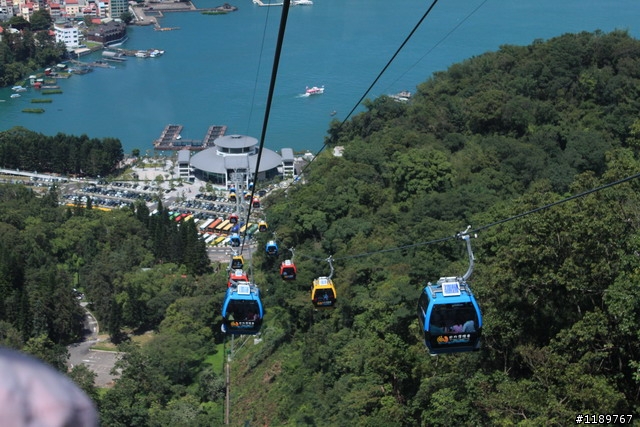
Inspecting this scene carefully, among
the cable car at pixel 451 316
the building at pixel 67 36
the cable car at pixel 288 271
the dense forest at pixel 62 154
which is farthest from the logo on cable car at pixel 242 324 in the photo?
the building at pixel 67 36

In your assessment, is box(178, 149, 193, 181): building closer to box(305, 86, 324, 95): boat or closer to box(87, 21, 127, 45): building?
box(305, 86, 324, 95): boat

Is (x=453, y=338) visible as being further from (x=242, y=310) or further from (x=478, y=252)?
(x=478, y=252)

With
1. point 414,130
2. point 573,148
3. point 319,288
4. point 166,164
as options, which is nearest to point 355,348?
point 319,288

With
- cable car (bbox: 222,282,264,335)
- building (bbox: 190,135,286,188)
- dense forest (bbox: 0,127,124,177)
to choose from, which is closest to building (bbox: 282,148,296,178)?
building (bbox: 190,135,286,188)

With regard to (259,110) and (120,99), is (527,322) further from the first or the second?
(120,99)

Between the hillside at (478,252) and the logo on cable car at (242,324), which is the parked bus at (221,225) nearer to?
the hillside at (478,252)

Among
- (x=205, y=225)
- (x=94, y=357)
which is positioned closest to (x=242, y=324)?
(x=94, y=357)
